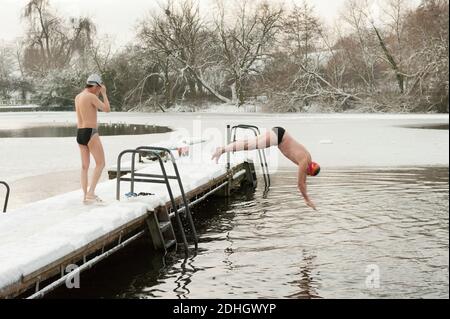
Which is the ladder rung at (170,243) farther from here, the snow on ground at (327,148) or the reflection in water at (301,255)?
the snow on ground at (327,148)

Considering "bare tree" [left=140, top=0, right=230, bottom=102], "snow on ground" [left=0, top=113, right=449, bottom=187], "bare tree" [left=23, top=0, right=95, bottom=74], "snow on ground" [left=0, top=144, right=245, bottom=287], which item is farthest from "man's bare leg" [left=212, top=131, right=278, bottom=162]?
"bare tree" [left=23, top=0, right=95, bottom=74]

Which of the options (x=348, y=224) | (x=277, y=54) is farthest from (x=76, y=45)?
(x=348, y=224)

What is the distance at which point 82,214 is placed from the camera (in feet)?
24.7

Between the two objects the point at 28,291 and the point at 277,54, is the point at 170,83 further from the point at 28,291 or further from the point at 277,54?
the point at 28,291

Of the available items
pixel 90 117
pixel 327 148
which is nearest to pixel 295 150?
pixel 90 117

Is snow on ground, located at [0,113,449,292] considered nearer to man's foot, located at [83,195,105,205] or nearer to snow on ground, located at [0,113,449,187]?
snow on ground, located at [0,113,449,187]

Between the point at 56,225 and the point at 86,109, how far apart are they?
1.92 m

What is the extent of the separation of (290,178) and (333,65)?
116ft

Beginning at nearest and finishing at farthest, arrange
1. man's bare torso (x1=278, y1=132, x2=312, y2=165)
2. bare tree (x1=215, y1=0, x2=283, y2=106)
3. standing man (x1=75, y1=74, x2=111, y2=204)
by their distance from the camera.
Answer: standing man (x1=75, y1=74, x2=111, y2=204) → man's bare torso (x1=278, y1=132, x2=312, y2=165) → bare tree (x1=215, y1=0, x2=283, y2=106)

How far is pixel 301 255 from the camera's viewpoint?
7.89 metres

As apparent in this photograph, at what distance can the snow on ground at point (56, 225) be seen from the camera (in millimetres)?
→ 5578

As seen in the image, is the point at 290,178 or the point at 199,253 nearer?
the point at 199,253

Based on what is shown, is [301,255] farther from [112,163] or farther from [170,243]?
[112,163]

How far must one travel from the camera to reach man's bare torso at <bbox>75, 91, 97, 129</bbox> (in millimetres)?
8234
